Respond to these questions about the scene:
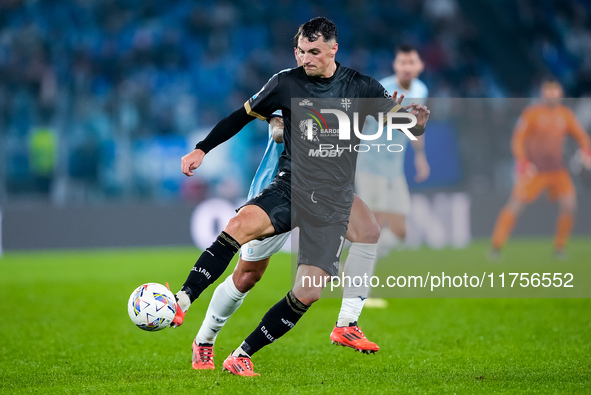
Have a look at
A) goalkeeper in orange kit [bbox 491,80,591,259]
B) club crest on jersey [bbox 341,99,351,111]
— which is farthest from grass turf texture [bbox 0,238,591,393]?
goalkeeper in orange kit [bbox 491,80,591,259]

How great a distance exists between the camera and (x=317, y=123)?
4.61m

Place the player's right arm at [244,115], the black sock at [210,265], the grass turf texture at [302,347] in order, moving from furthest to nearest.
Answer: the player's right arm at [244,115]
the grass turf texture at [302,347]
the black sock at [210,265]

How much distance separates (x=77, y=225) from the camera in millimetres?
13594

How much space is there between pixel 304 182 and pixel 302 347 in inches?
70.7

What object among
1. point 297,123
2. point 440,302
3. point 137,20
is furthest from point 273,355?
point 137,20

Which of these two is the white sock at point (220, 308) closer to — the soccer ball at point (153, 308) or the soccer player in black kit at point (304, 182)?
the soccer player in black kit at point (304, 182)

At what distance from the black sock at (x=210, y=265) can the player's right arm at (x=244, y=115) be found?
493 mm

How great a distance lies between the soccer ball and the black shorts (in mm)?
731

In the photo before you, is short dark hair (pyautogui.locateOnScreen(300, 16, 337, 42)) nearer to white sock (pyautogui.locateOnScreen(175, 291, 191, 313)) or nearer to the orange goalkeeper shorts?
white sock (pyautogui.locateOnScreen(175, 291, 191, 313))

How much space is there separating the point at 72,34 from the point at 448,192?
25.9 ft

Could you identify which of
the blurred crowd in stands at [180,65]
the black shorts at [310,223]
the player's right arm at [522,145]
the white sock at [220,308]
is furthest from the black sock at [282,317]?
the blurred crowd in stands at [180,65]

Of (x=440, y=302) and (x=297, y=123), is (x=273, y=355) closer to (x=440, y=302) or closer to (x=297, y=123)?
(x=297, y=123)

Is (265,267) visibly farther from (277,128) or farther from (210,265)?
(277,128)

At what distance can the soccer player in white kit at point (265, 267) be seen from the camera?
479 centimetres
